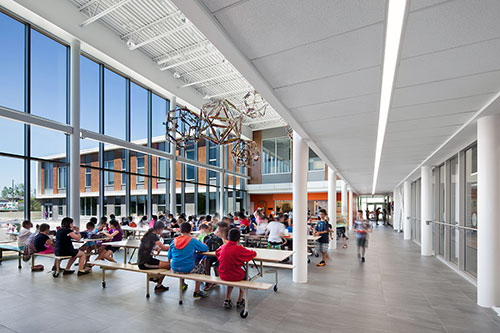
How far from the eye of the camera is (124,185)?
12.5 metres

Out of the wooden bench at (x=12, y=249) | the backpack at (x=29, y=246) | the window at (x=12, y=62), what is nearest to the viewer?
the backpack at (x=29, y=246)

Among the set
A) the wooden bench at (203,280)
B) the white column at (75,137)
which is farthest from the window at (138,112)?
the wooden bench at (203,280)

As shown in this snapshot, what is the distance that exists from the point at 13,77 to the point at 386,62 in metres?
10.3

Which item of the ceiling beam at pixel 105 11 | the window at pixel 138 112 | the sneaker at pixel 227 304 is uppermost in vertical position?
the ceiling beam at pixel 105 11

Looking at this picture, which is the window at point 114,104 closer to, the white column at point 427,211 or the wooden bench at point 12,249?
the wooden bench at point 12,249

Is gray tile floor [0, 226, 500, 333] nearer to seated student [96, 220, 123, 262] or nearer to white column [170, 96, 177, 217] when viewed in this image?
seated student [96, 220, 123, 262]

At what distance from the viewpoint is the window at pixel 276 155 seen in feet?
83.3

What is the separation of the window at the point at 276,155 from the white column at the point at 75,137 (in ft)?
58.0

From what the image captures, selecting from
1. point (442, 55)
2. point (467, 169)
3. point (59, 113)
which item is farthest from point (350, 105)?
point (59, 113)

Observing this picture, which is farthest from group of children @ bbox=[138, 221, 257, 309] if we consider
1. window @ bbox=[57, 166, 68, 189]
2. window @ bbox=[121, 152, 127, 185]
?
window @ bbox=[121, 152, 127, 185]

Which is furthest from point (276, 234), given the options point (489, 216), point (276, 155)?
point (276, 155)

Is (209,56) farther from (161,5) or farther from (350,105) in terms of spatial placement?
(350,105)

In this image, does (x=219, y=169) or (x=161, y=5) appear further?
(x=219, y=169)

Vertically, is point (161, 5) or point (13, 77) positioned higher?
point (161, 5)
